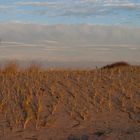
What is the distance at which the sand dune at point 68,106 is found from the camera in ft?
34.1

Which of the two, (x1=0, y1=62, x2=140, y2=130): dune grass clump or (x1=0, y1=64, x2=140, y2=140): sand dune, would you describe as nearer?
(x1=0, y1=64, x2=140, y2=140): sand dune

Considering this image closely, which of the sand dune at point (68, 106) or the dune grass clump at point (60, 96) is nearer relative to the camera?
the sand dune at point (68, 106)

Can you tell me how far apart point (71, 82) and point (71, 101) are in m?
1.77

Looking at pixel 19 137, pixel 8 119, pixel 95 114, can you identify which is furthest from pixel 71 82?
pixel 19 137

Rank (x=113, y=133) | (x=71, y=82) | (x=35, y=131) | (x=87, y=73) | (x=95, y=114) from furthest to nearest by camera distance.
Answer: (x=87, y=73) → (x=71, y=82) → (x=95, y=114) → (x=35, y=131) → (x=113, y=133)

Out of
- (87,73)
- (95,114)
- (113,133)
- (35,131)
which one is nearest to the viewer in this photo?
(113,133)

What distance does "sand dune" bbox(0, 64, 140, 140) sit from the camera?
10.4 meters

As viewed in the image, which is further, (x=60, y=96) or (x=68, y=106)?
(x=60, y=96)

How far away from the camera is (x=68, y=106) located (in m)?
12.3

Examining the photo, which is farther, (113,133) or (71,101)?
(71,101)

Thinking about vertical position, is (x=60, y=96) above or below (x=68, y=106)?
above

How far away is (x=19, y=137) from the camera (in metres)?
10.0

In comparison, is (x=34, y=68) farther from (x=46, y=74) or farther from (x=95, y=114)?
(x=95, y=114)

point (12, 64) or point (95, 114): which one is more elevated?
point (12, 64)
